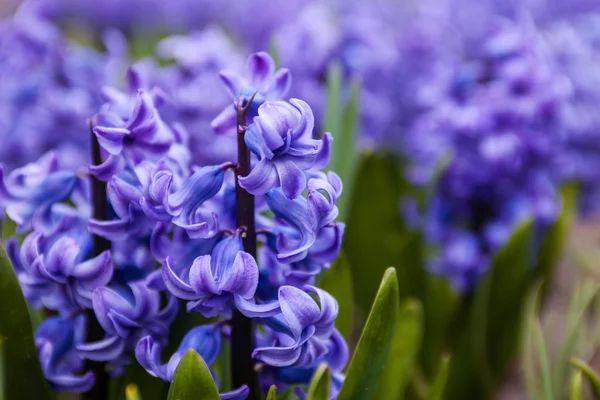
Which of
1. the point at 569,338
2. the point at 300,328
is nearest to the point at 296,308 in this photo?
the point at 300,328

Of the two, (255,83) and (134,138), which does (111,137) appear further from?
(255,83)

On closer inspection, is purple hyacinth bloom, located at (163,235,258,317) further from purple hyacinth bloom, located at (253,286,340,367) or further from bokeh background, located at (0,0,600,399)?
bokeh background, located at (0,0,600,399)

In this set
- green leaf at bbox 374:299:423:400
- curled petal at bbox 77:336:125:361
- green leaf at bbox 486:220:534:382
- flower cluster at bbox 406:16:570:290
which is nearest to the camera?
curled petal at bbox 77:336:125:361

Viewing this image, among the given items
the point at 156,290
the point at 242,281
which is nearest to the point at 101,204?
the point at 156,290

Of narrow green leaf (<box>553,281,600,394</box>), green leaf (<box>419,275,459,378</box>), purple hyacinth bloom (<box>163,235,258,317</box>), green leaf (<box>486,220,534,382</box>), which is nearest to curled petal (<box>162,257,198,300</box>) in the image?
purple hyacinth bloom (<box>163,235,258,317</box>)

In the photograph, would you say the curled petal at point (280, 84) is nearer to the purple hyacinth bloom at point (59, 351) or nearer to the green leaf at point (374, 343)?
the green leaf at point (374, 343)

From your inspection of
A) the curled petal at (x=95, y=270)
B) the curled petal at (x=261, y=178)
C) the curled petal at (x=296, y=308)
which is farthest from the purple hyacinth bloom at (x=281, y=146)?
the curled petal at (x=95, y=270)

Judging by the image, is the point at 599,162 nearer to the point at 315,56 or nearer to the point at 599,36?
the point at 599,36
